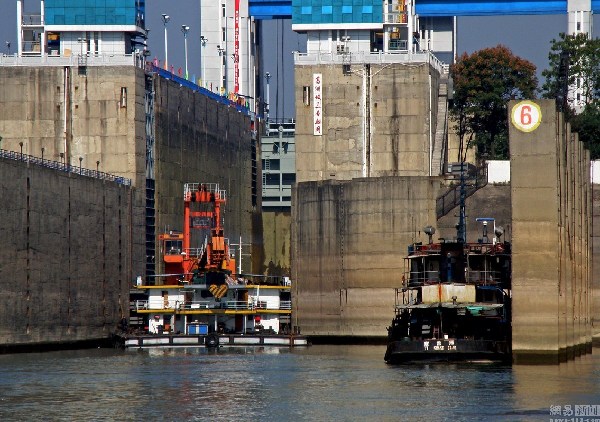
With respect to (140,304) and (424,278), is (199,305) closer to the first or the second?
(140,304)

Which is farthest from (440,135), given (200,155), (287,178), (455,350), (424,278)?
(287,178)

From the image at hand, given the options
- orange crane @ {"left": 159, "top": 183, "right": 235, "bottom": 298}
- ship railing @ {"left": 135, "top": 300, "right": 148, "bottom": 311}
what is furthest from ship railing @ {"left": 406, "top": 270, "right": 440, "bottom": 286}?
ship railing @ {"left": 135, "top": 300, "right": 148, "bottom": 311}

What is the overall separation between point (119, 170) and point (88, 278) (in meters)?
13.9

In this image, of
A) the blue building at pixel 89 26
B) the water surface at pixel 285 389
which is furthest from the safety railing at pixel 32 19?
the water surface at pixel 285 389

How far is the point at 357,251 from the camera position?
369ft

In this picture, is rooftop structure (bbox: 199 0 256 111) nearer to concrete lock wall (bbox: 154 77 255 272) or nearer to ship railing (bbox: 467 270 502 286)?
concrete lock wall (bbox: 154 77 255 272)

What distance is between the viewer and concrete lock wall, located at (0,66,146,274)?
123875 mm

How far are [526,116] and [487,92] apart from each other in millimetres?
72180

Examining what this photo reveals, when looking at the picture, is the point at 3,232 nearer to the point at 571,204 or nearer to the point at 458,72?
the point at 571,204

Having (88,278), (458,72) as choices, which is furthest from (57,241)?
(458,72)

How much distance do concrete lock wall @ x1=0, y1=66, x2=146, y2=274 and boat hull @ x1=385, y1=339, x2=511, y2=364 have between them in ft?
149

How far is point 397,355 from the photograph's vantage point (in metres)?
82.5

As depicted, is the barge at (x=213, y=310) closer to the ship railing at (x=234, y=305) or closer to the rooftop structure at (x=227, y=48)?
the ship railing at (x=234, y=305)

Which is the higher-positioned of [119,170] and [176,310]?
[119,170]
